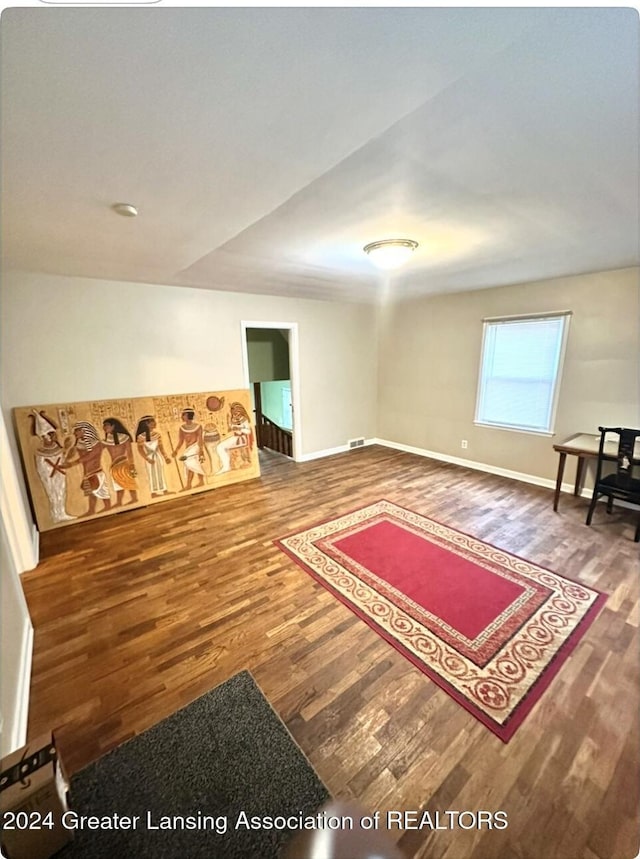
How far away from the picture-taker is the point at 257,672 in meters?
1.76

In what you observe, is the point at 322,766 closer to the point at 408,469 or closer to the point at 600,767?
the point at 600,767

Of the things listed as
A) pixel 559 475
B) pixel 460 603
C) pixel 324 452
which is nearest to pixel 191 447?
pixel 324 452

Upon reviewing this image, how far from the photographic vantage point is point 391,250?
2.56 metres

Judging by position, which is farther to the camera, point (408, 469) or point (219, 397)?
point (408, 469)

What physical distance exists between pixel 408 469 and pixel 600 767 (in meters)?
3.60

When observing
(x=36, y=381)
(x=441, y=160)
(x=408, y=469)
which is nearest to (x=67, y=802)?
(x=441, y=160)

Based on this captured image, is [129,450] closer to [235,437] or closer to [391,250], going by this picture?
[235,437]

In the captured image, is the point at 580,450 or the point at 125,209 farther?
the point at 580,450

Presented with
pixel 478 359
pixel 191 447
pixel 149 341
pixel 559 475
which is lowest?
pixel 559 475

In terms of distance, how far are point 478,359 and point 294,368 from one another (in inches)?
105

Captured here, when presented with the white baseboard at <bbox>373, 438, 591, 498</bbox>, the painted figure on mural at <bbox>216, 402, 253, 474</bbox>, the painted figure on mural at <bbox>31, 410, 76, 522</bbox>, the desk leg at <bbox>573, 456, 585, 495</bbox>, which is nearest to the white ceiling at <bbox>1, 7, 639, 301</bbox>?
the painted figure on mural at <bbox>31, 410, 76, 522</bbox>

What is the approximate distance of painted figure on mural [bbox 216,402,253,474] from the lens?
4332 millimetres

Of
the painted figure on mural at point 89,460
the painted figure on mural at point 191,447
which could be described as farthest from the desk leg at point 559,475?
the painted figure on mural at point 89,460

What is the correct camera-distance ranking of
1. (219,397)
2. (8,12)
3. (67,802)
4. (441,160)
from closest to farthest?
(8,12), (67,802), (441,160), (219,397)
